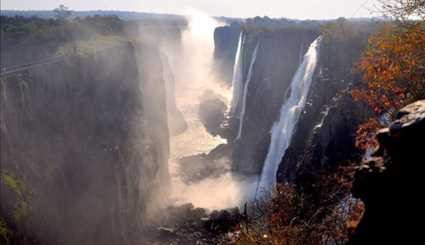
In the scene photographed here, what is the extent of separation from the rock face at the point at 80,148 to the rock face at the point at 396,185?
1896 cm

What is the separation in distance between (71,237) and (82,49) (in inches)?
581

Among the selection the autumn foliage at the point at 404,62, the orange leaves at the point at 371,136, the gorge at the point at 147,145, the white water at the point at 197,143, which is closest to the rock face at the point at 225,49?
the white water at the point at 197,143

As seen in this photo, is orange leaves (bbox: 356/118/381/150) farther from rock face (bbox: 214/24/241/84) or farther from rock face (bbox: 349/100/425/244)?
rock face (bbox: 214/24/241/84)

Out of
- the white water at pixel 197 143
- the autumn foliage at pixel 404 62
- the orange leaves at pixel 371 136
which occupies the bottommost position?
the white water at pixel 197 143

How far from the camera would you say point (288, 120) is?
35344mm

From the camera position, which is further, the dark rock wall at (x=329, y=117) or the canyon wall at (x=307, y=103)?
the canyon wall at (x=307, y=103)

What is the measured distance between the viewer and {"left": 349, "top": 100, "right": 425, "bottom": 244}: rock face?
7254 mm

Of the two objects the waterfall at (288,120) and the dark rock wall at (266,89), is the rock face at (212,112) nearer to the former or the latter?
the dark rock wall at (266,89)

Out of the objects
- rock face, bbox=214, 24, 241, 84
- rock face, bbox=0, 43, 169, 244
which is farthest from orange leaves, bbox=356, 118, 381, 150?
rock face, bbox=214, 24, 241, 84

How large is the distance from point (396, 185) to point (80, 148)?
76.6ft

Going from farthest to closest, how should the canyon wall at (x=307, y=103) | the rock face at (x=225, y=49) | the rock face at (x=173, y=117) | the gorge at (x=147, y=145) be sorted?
the rock face at (x=225, y=49) < the rock face at (x=173, y=117) < the canyon wall at (x=307, y=103) < the gorge at (x=147, y=145)

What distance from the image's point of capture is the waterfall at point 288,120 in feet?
111

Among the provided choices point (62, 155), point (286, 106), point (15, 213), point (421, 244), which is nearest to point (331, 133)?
point (286, 106)

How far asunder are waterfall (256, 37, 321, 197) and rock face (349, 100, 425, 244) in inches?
942
